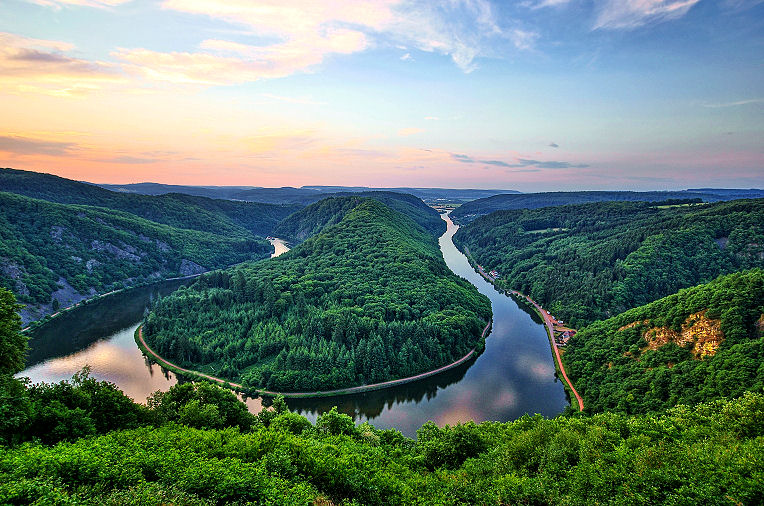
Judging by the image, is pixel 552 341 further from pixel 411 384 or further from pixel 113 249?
pixel 113 249

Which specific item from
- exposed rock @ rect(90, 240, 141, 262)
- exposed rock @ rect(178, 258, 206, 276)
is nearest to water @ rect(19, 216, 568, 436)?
exposed rock @ rect(90, 240, 141, 262)

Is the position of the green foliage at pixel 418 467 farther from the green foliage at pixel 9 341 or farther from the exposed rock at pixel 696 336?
the exposed rock at pixel 696 336

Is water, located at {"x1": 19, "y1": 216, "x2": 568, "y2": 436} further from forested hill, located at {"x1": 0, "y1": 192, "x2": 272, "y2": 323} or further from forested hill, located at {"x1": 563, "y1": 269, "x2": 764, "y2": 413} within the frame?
forested hill, located at {"x1": 0, "y1": 192, "x2": 272, "y2": 323}

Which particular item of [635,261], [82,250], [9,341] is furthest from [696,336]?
[82,250]

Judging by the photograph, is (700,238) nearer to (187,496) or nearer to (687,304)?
(687,304)

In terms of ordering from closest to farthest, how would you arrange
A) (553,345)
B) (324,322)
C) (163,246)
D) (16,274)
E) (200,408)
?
(200,408)
(324,322)
(553,345)
(16,274)
(163,246)

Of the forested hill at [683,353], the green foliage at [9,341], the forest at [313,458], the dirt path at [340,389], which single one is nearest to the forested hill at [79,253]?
the dirt path at [340,389]
